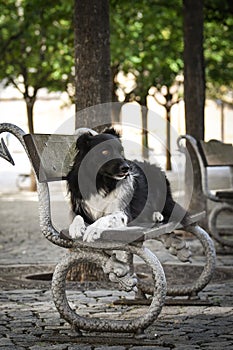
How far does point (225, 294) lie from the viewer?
27.0 ft

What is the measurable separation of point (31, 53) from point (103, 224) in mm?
22276

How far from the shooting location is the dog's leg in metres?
Answer: 6.32

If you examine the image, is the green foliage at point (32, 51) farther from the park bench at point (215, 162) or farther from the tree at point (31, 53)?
the park bench at point (215, 162)

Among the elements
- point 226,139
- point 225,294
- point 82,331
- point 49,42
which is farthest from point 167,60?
point 226,139

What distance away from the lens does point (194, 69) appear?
560 inches

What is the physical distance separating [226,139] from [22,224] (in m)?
53.3

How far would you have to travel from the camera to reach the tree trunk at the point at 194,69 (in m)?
14.2

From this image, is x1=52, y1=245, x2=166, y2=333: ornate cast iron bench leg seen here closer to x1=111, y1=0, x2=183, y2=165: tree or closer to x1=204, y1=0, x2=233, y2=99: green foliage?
x1=204, y1=0, x2=233, y2=99: green foliage

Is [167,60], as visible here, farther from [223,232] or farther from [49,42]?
[223,232]

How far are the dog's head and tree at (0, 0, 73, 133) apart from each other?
16.3 m

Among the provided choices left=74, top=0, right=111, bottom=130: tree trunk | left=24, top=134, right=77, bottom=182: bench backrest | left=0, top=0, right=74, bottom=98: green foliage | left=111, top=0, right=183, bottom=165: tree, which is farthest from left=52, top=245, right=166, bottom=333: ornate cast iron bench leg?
left=0, top=0, right=74, bottom=98: green foliage

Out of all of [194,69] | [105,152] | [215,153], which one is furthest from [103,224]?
[194,69]

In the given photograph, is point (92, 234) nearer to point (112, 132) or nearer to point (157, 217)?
point (112, 132)

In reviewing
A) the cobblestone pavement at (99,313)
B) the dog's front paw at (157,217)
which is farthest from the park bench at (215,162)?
the dog's front paw at (157,217)
